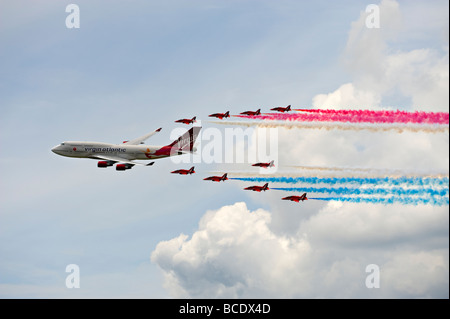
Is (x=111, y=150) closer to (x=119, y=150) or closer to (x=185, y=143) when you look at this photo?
(x=119, y=150)


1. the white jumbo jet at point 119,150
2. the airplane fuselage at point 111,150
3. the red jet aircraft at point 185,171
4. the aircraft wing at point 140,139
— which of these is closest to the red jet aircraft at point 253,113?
the red jet aircraft at point 185,171

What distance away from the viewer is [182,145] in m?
139

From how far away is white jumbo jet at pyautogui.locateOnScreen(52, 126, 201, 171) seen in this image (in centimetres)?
13688

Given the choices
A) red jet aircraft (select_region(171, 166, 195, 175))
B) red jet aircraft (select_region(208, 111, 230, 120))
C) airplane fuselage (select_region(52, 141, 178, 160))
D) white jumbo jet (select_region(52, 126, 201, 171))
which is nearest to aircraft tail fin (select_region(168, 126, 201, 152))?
white jumbo jet (select_region(52, 126, 201, 171))

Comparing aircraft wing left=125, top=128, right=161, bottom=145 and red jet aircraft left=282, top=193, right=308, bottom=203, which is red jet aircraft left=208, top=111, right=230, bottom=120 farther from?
aircraft wing left=125, top=128, right=161, bottom=145

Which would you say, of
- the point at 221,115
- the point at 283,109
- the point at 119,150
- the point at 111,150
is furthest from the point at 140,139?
the point at 283,109

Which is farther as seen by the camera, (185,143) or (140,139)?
(140,139)

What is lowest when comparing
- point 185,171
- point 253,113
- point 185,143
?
point 185,171

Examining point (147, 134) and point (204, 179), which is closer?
point (204, 179)

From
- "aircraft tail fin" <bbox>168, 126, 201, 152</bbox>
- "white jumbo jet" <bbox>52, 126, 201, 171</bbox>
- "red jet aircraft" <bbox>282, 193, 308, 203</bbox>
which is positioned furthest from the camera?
"aircraft tail fin" <bbox>168, 126, 201, 152</bbox>

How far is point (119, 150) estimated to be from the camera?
137 m
